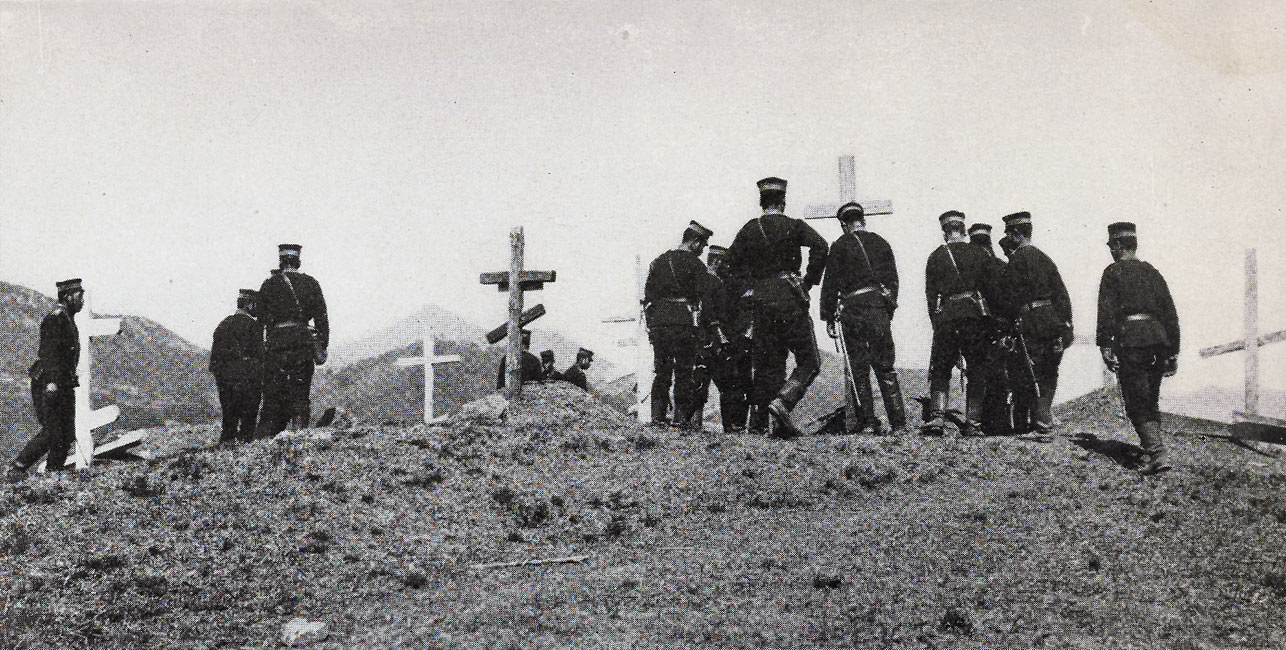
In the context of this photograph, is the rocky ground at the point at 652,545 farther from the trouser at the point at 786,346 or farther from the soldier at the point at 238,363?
the soldier at the point at 238,363

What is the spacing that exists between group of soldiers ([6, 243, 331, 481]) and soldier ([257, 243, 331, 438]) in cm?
1

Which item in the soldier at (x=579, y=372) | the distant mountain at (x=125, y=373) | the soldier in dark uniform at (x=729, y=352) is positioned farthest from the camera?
the distant mountain at (x=125, y=373)

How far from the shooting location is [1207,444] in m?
10.0

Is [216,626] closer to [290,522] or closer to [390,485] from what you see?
[290,522]

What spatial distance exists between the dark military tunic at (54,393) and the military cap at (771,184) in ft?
22.8

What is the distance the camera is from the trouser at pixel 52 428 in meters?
8.80

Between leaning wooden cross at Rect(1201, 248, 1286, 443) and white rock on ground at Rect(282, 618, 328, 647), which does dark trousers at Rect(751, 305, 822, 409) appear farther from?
leaning wooden cross at Rect(1201, 248, 1286, 443)

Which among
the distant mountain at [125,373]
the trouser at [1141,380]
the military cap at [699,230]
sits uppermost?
the military cap at [699,230]

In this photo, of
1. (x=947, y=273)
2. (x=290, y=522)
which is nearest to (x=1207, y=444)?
(x=947, y=273)

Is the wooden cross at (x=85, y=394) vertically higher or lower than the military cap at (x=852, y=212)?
lower

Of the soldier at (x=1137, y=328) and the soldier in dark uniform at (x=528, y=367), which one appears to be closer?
the soldier at (x=1137, y=328)

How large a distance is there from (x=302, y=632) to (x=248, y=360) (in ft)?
21.7

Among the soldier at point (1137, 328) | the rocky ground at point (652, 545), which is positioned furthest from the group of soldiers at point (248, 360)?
the soldier at point (1137, 328)

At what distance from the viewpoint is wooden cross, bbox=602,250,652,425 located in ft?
50.9
